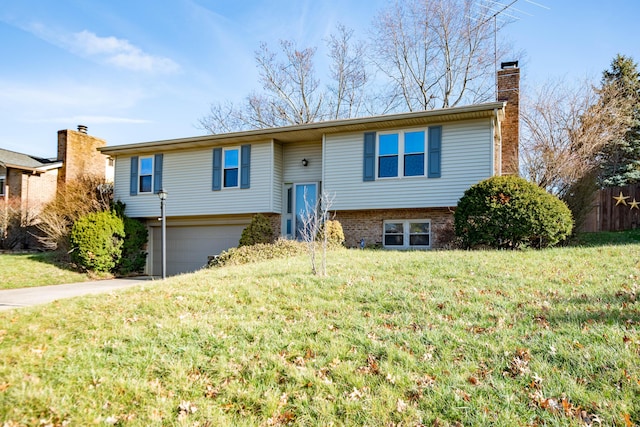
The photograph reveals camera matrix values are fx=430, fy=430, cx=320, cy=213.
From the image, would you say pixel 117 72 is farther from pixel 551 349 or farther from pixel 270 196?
pixel 551 349

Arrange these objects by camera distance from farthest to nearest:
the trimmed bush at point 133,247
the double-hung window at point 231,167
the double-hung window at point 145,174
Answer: the double-hung window at point 145,174, the trimmed bush at point 133,247, the double-hung window at point 231,167

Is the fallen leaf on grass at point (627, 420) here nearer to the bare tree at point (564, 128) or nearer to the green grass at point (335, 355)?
the green grass at point (335, 355)

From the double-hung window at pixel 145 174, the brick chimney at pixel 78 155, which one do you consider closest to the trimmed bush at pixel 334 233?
the double-hung window at pixel 145 174

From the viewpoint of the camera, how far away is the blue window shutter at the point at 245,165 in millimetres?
15320

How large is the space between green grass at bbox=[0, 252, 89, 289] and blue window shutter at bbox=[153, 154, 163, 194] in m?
4.19

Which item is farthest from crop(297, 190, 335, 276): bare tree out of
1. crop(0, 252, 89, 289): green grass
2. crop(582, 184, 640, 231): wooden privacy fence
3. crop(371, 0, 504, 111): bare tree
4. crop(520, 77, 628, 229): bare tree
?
crop(371, 0, 504, 111): bare tree

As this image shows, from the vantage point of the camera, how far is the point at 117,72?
12438 millimetres

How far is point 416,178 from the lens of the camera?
13156mm

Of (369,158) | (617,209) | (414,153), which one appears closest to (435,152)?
(414,153)

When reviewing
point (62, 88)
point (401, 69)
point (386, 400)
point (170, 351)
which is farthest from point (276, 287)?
point (401, 69)

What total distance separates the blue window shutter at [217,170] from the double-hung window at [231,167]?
182 millimetres

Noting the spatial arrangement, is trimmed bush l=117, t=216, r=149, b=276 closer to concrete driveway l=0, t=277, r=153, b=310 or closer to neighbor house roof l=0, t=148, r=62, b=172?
concrete driveway l=0, t=277, r=153, b=310

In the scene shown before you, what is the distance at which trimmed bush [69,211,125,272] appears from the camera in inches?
564

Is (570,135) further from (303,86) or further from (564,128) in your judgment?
(303,86)
